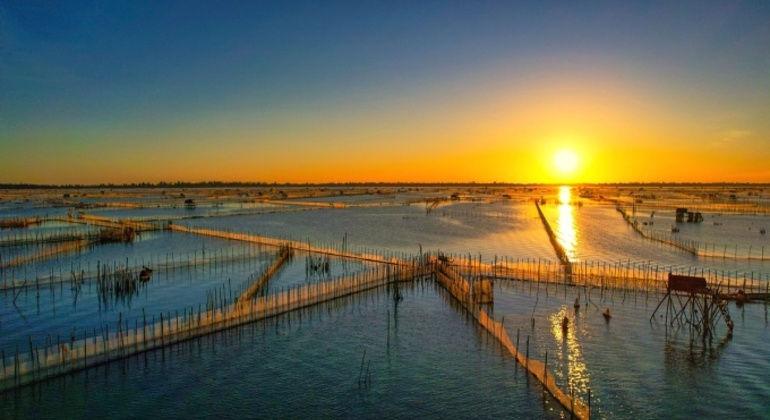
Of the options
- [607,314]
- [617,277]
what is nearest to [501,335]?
[607,314]

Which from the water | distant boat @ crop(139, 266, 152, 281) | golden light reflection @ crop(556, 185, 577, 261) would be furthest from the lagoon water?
golden light reflection @ crop(556, 185, 577, 261)

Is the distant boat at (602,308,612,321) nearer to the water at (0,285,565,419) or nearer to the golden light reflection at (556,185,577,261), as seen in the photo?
the water at (0,285,565,419)

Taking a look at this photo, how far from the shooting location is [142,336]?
16.5 meters

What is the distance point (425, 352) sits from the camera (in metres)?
17.8

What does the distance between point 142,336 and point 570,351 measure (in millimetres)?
14275

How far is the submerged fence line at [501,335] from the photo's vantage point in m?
13.3

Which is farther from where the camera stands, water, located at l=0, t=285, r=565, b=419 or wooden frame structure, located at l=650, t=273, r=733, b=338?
wooden frame structure, located at l=650, t=273, r=733, b=338

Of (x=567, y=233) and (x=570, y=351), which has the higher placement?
(x=567, y=233)

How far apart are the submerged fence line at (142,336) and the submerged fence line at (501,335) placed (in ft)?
15.9

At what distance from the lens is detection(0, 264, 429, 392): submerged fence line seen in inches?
552

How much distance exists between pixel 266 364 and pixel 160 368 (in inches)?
124

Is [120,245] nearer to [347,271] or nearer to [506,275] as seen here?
[347,271]

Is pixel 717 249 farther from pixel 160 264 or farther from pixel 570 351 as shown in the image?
pixel 160 264

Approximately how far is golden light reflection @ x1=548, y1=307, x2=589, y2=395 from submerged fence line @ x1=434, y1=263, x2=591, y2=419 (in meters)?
0.66
